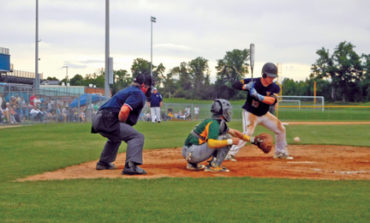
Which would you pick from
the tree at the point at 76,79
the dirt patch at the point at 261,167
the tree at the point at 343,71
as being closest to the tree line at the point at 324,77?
the tree at the point at 343,71

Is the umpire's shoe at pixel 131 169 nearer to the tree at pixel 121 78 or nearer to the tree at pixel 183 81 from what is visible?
the tree at pixel 183 81

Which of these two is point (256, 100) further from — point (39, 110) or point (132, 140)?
point (39, 110)

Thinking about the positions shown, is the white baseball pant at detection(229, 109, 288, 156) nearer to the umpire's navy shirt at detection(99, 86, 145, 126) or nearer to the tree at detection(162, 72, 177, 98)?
the umpire's navy shirt at detection(99, 86, 145, 126)

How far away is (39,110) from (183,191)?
23.4 m

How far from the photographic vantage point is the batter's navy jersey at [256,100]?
10.5 meters

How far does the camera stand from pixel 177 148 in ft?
45.2

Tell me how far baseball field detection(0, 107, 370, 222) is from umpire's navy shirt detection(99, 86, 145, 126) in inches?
44.2

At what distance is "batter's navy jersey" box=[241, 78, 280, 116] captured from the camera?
1052 centimetres

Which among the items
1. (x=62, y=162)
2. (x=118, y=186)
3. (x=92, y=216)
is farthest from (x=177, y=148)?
(x=92, y=216)

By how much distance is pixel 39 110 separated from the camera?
91.9 ft

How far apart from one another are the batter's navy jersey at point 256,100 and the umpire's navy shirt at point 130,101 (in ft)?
10.4

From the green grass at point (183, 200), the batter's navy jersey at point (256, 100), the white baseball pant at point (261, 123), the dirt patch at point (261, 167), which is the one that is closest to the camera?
the green grass at point (183, 200)

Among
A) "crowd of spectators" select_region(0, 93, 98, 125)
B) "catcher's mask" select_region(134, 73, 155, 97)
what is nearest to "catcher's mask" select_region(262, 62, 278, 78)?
"catcher's mask" select_region(134, 73, 155, 97)

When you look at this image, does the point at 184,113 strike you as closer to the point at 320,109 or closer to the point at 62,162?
the point at 320,109
